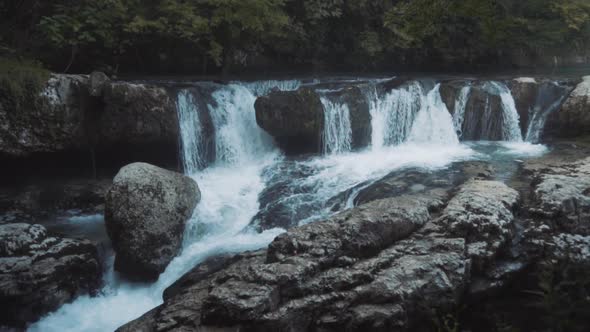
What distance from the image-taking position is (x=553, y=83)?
509 inches

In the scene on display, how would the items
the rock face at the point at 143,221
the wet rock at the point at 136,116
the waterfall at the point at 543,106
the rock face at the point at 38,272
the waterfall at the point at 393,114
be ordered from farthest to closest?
the waterfall at the point at 543,106 → the waterfall at the point at 393,114 → the wet rock at the point at 136,116 → the rock face at the point at 143,221 → the rock face at the point at 38,272

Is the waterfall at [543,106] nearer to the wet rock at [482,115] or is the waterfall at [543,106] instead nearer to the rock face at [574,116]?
the rock face at [574,116]

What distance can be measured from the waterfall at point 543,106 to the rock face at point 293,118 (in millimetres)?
6190

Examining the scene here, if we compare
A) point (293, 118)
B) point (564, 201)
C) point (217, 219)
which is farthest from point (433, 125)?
point (217, 219)

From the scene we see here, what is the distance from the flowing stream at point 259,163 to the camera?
6.77 m

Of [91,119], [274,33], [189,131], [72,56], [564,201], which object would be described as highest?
[274,33]

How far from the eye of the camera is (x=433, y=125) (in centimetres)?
1235

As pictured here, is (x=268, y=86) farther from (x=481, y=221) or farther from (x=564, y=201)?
(x=564, y=201)

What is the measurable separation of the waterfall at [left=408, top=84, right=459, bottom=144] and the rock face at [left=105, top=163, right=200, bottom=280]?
7.32 meters

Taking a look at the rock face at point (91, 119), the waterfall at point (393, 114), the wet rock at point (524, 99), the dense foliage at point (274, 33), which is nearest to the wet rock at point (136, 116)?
the rock face at point (91, 119)

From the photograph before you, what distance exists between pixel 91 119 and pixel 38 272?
392cm

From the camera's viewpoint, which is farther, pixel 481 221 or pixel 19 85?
pixel 19 85

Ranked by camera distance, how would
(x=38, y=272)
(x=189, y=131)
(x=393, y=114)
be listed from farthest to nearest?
(x=393, y=114), (x=189, y=131), (x=38, y=272)

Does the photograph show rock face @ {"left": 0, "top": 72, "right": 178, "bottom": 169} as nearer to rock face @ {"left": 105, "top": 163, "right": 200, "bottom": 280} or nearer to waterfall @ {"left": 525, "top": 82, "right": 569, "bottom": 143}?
rock face @ {"left": 105, "top": 163, "right": 200, "bottom": 280}
